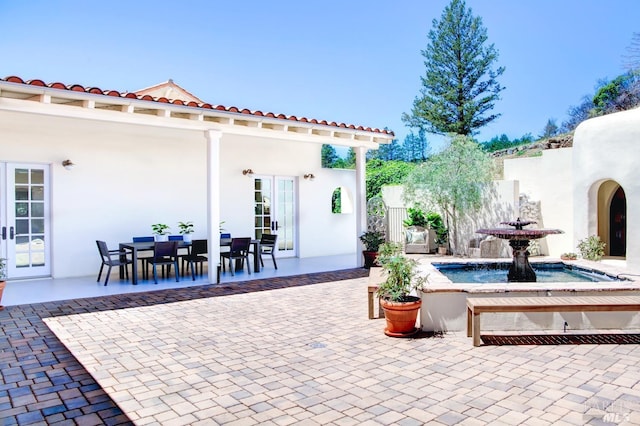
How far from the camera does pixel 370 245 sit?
427 inches

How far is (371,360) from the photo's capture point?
14.8 ft

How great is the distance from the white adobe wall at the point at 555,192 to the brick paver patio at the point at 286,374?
8.54 meters

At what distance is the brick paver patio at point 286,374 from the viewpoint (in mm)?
3332

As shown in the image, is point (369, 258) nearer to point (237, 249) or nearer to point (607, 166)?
point (237, 249)

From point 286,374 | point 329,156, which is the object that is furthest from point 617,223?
point 329,156

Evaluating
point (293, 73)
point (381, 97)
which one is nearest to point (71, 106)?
point (293, 73)

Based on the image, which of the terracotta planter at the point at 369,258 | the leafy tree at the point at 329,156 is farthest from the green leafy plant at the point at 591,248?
the leafy tree at the point at 329,156

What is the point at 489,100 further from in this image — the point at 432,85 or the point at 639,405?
the point at 639,405

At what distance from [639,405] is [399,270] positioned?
2.57m

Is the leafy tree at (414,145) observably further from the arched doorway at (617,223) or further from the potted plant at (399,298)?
the potted plant at (399,298)

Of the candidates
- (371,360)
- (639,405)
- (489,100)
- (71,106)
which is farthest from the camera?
(489,100)

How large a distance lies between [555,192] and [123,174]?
36.7ft

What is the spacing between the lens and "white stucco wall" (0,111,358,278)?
934 centimetres

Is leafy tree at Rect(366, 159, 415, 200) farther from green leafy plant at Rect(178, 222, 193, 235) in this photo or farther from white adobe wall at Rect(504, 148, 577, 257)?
green leafy plant at Rect(178, 222, 193, 235)
